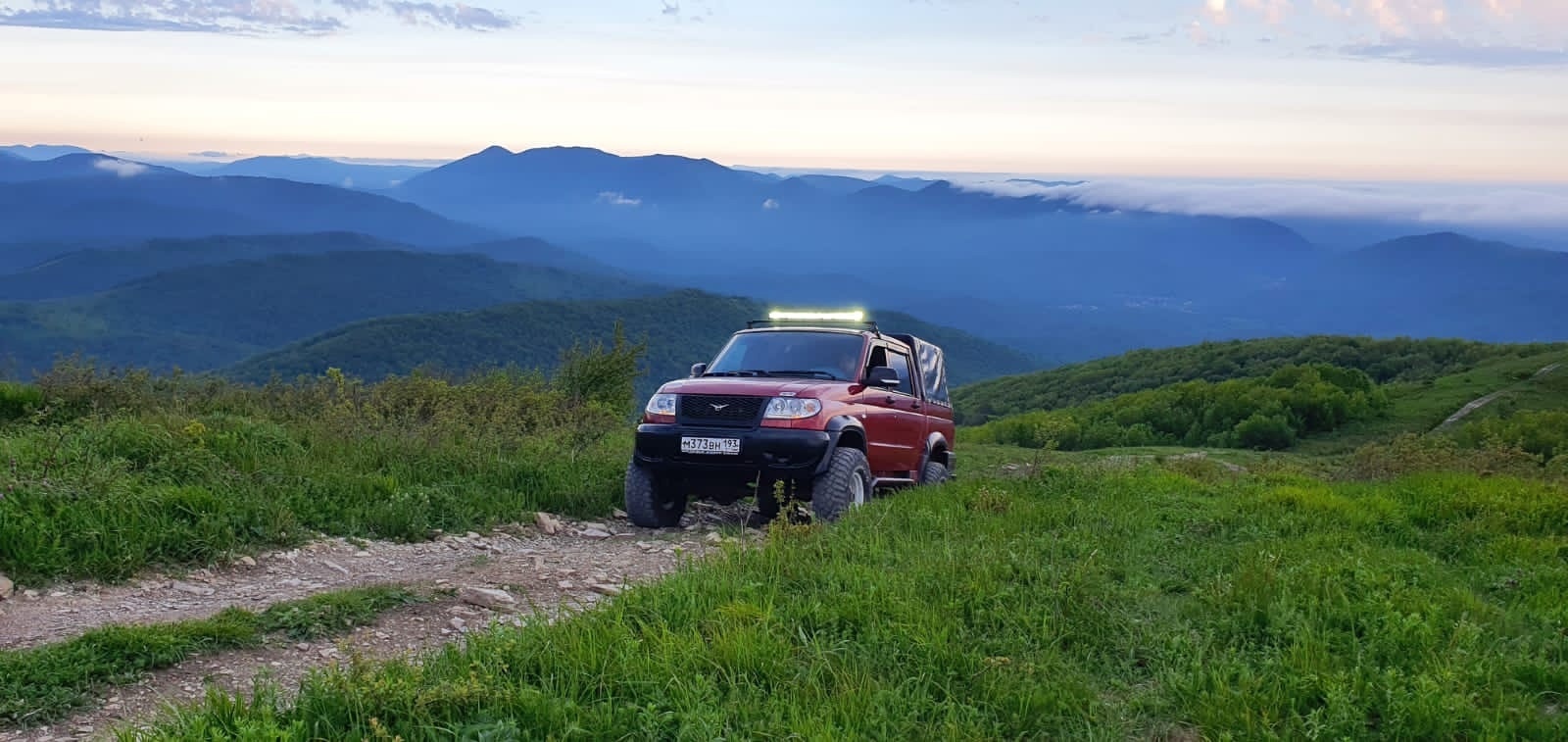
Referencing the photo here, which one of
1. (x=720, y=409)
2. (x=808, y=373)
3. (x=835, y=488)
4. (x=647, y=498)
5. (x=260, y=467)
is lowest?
(x=647, y=498)

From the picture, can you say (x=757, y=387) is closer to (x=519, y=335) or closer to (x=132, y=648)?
(x=132, y=648)

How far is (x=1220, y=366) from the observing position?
246 feet

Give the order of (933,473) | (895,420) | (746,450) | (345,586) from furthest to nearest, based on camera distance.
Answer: (933,473), (895,420), (746,450), (345,586)

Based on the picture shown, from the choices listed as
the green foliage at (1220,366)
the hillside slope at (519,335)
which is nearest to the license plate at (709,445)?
the green foliage at (1220,366)

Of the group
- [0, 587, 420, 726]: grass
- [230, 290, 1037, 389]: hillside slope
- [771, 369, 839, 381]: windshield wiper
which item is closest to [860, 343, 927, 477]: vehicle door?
[771, 369, 839, 381]: windshield wiper

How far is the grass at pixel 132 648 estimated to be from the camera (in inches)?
178

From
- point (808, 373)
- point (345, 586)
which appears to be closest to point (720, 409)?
point (808, 373)

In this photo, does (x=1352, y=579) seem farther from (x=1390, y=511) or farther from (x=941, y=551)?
(x=1390, y=511)

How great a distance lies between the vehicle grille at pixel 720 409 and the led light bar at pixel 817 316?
2.49m

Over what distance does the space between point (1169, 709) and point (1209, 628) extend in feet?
3.79

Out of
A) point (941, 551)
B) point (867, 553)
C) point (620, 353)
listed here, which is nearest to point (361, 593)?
point (867, 553)

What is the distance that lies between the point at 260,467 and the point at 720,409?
12.9 feet

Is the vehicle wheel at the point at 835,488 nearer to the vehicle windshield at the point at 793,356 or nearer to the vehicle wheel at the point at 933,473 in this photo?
the vehicle windshield at the point at 793,356

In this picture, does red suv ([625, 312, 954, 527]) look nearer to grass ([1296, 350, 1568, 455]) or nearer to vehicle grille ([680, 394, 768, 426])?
vehicle grille ([680, 394, 768, 426])
